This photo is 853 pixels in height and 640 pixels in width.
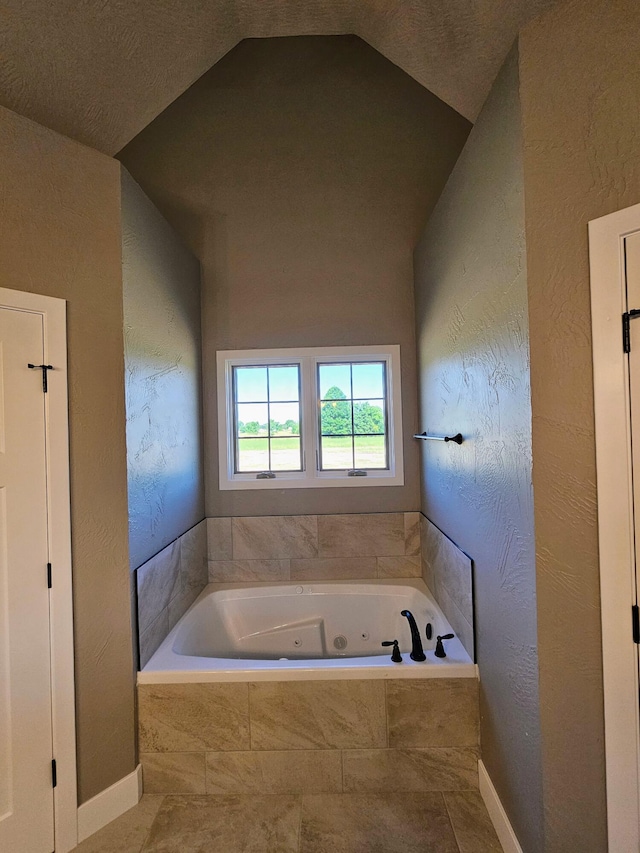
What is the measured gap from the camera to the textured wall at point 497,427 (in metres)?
1.36

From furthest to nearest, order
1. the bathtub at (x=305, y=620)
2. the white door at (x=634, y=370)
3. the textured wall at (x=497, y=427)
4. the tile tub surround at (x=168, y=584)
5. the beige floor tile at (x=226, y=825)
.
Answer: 1. the bathtub at (x=305, y=620)
2. the tile tub surround at (x=168, y=584)
3. the beige floor tile at (x=226, y=825)
4. the textured wall at (x=497, y=427)
5. the white door at (x=634, y=370)

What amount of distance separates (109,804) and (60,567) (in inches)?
37.7

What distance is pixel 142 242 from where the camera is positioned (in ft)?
6.64

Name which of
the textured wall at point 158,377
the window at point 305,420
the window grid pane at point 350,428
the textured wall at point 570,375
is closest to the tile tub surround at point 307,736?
the textured wall at point 570,375

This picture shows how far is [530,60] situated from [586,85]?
→ 18 cm

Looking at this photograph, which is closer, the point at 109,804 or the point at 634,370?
the point at 634,370

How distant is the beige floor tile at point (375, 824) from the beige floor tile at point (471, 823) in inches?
1.2

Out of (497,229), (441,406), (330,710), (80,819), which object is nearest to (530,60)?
(497,229)

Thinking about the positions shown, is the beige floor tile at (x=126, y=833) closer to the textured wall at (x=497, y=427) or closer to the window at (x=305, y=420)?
the textured wall at (x=497, y=427)

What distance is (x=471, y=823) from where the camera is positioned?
165 centimetres

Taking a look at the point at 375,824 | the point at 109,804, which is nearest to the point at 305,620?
the point at 375,824

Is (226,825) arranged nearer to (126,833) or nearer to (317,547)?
(126,833)

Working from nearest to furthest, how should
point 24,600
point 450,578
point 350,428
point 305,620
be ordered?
point 24,600 < point 450,578 < point 305,620 < point 350,428

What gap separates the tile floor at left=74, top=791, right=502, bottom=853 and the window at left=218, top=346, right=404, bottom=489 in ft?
5.25
